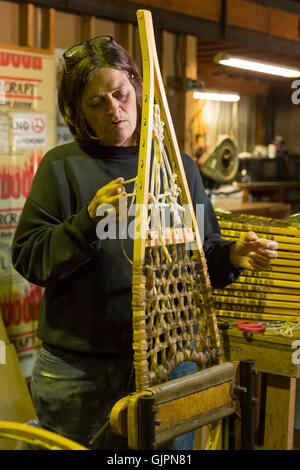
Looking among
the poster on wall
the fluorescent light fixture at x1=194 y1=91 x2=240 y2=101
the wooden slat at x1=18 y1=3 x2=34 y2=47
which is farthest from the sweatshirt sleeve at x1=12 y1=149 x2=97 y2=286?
the fluorescent light fixture at x1=194 y1=91 x2=240 y2=101

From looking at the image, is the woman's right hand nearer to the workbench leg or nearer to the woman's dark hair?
the woman's dark hair

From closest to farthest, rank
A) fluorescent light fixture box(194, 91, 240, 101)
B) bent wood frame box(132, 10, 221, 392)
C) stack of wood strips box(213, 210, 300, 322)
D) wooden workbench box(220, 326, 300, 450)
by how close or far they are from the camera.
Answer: bent wood frame box(132, 10, 221, 392) → wooden workbench box(220, 326, 300, 450) → stack of wood strips box(213, 210, 300, 322) → fluorescent light fixture box(194, 91, 240, 101)

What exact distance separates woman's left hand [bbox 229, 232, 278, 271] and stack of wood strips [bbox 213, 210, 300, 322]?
0.79 meters

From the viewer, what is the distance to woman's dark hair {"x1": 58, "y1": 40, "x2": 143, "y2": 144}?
1693 mm

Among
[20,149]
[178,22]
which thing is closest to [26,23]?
[20,149]

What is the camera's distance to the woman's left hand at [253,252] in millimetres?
1735

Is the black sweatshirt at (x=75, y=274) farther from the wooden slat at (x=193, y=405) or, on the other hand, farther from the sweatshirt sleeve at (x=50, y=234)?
the wooden slat at (x=193, y=405)

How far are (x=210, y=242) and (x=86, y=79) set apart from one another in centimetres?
61

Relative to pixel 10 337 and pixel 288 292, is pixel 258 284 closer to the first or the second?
pixel 288 292

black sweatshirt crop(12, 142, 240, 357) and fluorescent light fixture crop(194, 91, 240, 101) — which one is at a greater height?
fluorescent light fixture crop(194, 91, 240, 101)

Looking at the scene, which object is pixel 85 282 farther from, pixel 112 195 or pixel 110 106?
pixel 110 106

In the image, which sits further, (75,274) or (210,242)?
(210,242)

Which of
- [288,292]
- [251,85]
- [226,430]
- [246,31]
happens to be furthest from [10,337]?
[251,85]

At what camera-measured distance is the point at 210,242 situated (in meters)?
1.91
